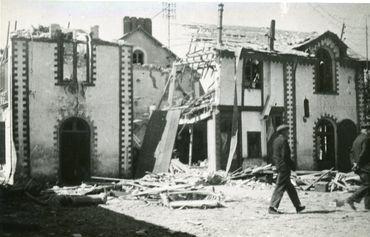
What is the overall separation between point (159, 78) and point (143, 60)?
326cm

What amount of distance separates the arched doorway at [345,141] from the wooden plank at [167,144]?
9.80 meters

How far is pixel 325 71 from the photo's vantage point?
27109 millimetres

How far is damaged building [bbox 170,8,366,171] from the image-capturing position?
24.1 meters

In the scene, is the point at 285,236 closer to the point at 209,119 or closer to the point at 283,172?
the point at 283,172

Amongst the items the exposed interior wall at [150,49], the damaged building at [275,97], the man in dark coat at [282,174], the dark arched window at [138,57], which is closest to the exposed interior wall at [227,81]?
the damaged building at [275,97]

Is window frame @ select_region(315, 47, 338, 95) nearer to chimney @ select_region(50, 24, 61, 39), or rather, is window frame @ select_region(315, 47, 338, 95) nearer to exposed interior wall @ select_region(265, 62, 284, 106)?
exposed interior wall @ select_region(265, 62, 284, 106)

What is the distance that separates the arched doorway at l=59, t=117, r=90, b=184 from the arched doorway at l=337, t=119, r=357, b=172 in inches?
557

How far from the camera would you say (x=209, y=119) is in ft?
80.7

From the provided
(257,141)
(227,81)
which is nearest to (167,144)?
(227,81)

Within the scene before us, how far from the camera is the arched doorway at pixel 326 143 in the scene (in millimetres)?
26406

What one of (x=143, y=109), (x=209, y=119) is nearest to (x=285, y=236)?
(x=209, y=119)

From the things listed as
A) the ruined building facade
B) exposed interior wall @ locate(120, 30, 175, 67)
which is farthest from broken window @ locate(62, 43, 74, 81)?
exposed interior wall @ locate(120, 30, 175, 67)

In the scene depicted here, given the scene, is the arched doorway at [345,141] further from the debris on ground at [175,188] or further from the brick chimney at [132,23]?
the brick chimney at [132,23]

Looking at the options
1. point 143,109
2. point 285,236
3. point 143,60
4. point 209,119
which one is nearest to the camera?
point 285,236
